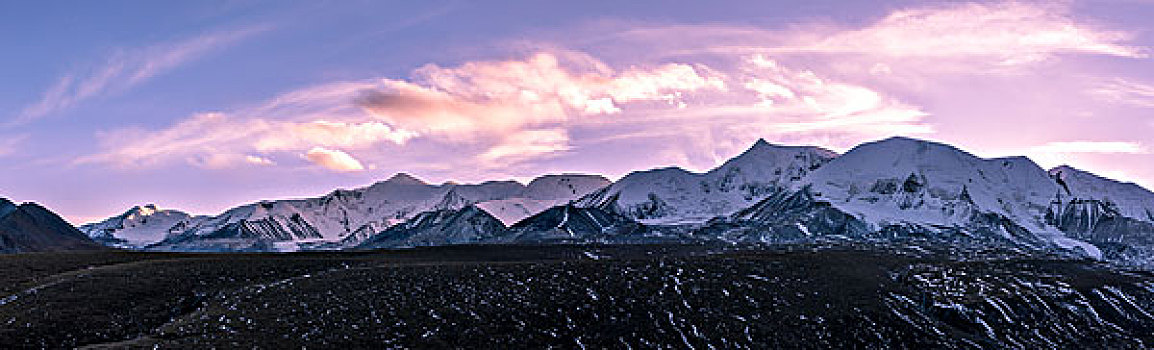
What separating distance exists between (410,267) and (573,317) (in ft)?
81.9

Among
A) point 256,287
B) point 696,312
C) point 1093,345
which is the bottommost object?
point 1093,345

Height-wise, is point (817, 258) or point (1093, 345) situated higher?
point (817, 258)

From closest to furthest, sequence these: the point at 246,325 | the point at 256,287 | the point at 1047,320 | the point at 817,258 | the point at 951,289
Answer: the point at 246,325
the point at 256,287
the point at 1047,320
the point at 951,289
the point at 817,258

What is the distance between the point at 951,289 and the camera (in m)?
98.3

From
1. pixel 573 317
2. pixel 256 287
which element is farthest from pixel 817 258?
pixel 256 287

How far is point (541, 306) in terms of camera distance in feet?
220

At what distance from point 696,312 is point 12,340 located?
51826 millimetres

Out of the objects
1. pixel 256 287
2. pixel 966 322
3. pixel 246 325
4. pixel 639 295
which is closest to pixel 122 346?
pixel 246 325

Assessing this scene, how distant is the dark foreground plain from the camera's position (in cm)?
5488

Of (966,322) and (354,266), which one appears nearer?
(966,322)

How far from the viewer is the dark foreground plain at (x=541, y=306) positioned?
5488 cm

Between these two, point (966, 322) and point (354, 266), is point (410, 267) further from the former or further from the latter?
point (966, 322)

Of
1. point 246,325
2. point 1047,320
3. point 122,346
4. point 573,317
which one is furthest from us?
point 1047,320

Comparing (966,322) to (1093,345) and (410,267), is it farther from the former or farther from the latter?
(410,267)
